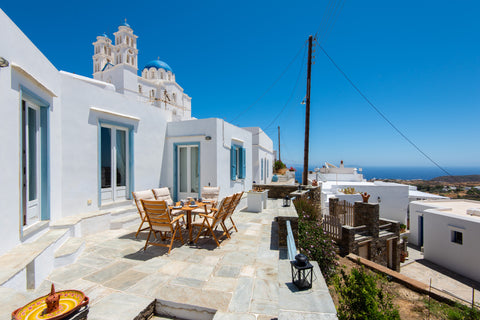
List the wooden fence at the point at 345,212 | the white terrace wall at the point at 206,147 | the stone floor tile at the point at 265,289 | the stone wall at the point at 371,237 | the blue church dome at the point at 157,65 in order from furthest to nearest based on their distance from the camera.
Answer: the blue church dome at the point at 157,65, the wooden fence at the point at 345,212, the stone wall at the point at 371,237, the white terrace wall at the point at 206,147, the stone floor tile at the point at 265,289

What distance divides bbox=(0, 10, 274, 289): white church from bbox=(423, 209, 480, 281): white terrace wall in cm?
993

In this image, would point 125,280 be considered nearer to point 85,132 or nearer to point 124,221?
point 124,221

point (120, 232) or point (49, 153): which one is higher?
point (49, 153)

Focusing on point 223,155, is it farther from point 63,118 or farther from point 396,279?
point 396,279

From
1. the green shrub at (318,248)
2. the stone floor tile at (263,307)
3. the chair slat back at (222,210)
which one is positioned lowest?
the green shrub at (318,248)

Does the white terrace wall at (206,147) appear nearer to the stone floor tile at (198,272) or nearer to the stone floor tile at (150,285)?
the stone floor tile at (198,272)

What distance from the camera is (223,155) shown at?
8625mm

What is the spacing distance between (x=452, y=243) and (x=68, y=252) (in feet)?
47.6

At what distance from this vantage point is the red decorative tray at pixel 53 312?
1.38 metres

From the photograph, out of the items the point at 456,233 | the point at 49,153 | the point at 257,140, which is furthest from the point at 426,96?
the point at 49,153

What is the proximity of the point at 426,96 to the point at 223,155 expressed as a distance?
23.4 metres

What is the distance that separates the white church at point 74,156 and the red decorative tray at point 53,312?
3.99ft

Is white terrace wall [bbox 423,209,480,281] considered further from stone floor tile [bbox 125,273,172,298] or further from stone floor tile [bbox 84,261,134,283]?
stone floor tile [bbox 84,261,134,283]

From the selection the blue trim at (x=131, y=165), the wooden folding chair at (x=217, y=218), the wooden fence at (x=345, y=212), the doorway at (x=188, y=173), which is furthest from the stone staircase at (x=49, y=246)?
the wooden fence at (x=345, y=212)
